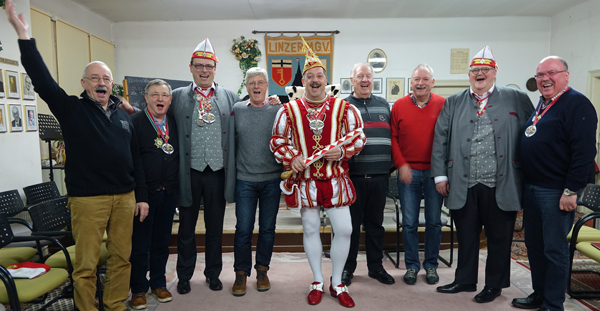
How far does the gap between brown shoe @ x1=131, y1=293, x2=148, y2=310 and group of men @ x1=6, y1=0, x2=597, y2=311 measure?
0.04 feet

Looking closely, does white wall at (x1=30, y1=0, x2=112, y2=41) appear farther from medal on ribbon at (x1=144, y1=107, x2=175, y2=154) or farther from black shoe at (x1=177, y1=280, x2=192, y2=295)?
black shoe at (x1=177, y1=280, x2=192, y2=295)

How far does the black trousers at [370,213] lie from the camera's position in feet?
9.47

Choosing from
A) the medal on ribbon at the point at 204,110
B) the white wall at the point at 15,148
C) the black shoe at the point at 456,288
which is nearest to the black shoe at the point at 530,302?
the black shoe at the point at 456,288

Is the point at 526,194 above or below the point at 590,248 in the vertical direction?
above

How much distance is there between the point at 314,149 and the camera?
250 cm

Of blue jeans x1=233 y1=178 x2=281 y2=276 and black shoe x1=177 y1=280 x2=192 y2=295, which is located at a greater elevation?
blue jeans x1=233 y1=178 x2=281 y2=276

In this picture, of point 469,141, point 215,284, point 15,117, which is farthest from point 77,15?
point 469,141

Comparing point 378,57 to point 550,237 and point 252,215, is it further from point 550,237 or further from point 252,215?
point 550,237

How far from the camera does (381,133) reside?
2875mm

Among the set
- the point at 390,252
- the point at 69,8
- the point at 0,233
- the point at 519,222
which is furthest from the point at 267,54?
the point at 0,233

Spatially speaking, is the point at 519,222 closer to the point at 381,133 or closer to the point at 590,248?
the point at 590,248

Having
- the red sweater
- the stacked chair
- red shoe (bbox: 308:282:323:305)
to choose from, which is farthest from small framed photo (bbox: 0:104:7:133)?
the red sweater

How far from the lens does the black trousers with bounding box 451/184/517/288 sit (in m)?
2.57

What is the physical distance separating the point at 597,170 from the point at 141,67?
7.78 m
